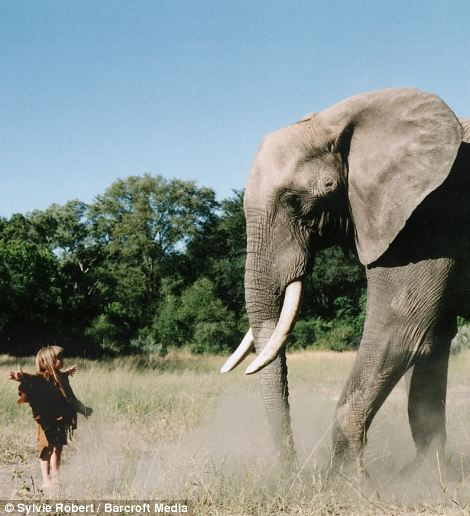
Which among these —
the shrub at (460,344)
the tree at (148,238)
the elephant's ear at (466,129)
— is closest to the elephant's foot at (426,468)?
the elephant's ear at (466,129)

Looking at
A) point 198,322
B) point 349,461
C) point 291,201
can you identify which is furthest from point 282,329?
point 198,322

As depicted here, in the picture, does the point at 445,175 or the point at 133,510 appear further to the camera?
the point at 445,175

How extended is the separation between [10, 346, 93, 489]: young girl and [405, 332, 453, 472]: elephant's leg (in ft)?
9.17

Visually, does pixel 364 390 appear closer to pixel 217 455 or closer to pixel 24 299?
pixel 217 455

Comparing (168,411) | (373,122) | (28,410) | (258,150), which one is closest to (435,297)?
(373,122)

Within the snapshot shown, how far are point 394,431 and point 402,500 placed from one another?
268 centimetres

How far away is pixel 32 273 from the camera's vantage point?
34844mm

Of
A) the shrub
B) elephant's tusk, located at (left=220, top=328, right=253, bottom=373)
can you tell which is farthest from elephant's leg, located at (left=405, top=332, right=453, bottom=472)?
the shrub

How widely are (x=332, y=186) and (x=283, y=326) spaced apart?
116 centimetres

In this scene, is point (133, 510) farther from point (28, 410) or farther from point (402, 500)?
point (28, 410)

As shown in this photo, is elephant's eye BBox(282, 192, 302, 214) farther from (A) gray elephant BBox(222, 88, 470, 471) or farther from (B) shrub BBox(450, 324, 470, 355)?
(B) shrub BBox(450, 324, 470, 355)

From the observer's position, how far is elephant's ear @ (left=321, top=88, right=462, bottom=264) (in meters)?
5.01

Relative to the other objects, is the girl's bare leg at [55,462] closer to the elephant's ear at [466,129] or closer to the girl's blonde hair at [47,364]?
the girl's blonde hair at [47,364]

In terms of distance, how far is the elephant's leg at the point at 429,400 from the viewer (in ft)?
19.4
